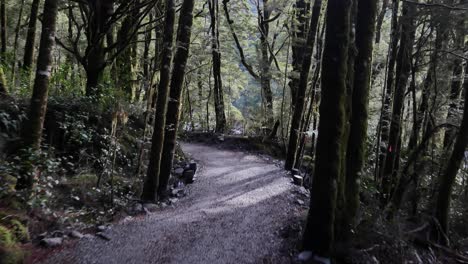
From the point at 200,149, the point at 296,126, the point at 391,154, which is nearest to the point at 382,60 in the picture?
the point at 296,126

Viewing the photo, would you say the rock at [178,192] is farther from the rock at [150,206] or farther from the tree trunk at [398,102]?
the tree trunk at [398,102]

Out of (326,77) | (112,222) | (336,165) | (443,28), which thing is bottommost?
(112,222)

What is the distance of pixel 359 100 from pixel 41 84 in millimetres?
5147

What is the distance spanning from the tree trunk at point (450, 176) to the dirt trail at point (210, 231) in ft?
9.56

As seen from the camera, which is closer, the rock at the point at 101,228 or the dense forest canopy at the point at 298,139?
the dense forest canopy at the point at 298,139

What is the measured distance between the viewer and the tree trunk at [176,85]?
8008 mm

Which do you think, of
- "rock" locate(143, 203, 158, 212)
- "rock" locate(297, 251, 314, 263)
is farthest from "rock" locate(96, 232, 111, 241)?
"rock" locate(297, 251, 314, 263)

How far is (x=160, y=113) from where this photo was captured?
7723 millimetres

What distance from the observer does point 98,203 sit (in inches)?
279

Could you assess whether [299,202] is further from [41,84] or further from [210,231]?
[41,84]

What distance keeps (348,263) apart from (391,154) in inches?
216

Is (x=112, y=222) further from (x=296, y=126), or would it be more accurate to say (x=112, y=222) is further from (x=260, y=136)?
(x=260, y=136)

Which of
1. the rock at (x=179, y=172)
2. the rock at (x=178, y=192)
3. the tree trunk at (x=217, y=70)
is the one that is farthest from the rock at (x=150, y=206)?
the tree trunk at (x=217, y=70)

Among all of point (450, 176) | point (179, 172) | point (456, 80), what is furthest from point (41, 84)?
point (456, 80)
